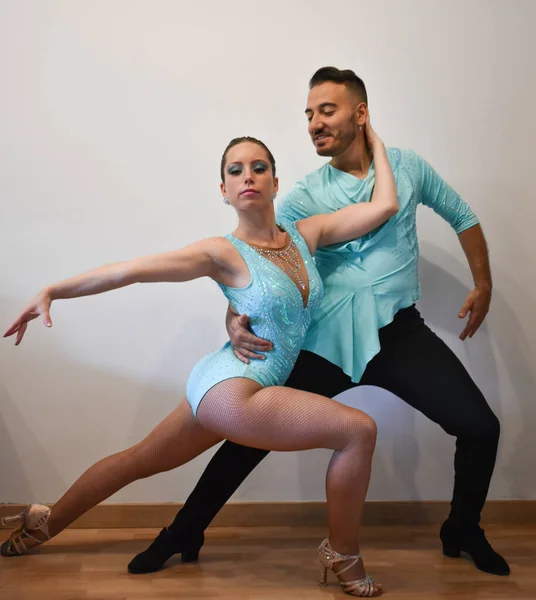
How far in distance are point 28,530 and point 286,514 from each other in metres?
1.02

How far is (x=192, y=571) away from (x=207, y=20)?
2.03m

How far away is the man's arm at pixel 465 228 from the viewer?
2684 millimetres

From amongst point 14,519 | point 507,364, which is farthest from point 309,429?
point 507,364

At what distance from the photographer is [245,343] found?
7.48ft

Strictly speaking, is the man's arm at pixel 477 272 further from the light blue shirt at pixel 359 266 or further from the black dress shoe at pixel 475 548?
the black dress shoe at pixel 475 548

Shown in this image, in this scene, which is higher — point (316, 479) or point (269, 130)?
point (269, 130)

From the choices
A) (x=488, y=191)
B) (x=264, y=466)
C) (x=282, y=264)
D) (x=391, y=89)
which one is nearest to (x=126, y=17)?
(x=391, y=89)

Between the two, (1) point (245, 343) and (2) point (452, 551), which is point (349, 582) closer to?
(2) point (452, 551)

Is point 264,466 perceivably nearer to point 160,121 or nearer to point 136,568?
point 136,568

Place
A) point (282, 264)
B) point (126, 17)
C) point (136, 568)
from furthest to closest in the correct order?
point (126, 17)
point (136, 568)
point (282, 264)

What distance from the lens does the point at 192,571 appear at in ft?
8.19

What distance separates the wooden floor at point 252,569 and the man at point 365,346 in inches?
3.5

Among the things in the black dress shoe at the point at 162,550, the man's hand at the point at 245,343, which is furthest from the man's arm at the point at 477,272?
the black dress shoe at the point at 162,550

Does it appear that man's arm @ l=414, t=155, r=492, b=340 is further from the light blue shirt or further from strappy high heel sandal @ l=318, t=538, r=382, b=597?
strappy high heel sandal @ l=318, t=538, r=382, b=597
